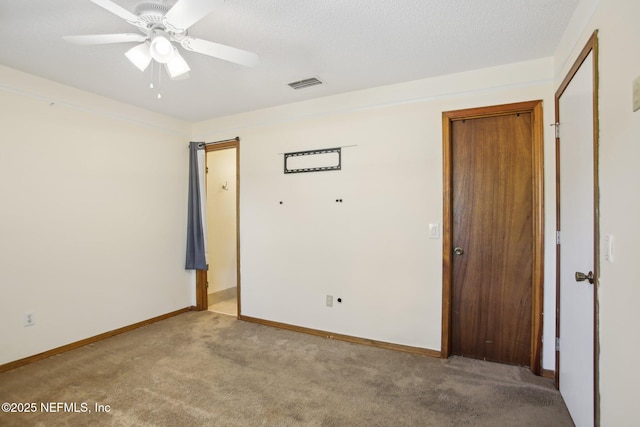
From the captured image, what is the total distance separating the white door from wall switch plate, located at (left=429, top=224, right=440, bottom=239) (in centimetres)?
85

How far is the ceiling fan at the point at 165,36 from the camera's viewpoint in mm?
1443

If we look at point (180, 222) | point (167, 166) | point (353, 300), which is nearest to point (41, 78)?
point (167, 166)

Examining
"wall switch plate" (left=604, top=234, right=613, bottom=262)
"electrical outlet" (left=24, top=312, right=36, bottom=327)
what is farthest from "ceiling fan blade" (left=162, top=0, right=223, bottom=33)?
"electrical outlet" (left=24, top=312, right=36, bottom=327)

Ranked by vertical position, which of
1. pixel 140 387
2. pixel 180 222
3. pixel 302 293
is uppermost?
pixel 180 222

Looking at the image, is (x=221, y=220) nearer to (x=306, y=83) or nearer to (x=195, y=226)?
(x=195, y=226)

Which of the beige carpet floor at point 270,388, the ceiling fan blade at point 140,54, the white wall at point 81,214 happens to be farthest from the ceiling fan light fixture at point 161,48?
the beige carpet floor at point 270,388

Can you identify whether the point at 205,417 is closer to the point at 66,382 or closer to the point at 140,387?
the point at 140,387

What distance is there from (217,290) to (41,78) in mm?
3193

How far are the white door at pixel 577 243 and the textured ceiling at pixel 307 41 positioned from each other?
0.53 metres

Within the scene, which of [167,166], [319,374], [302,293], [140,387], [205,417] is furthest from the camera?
[167,166]

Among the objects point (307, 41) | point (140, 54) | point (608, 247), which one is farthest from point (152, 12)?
point (608, 247)

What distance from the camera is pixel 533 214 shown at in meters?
2.51

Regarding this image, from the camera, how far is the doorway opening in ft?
14.6

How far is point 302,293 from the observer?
3387mm
